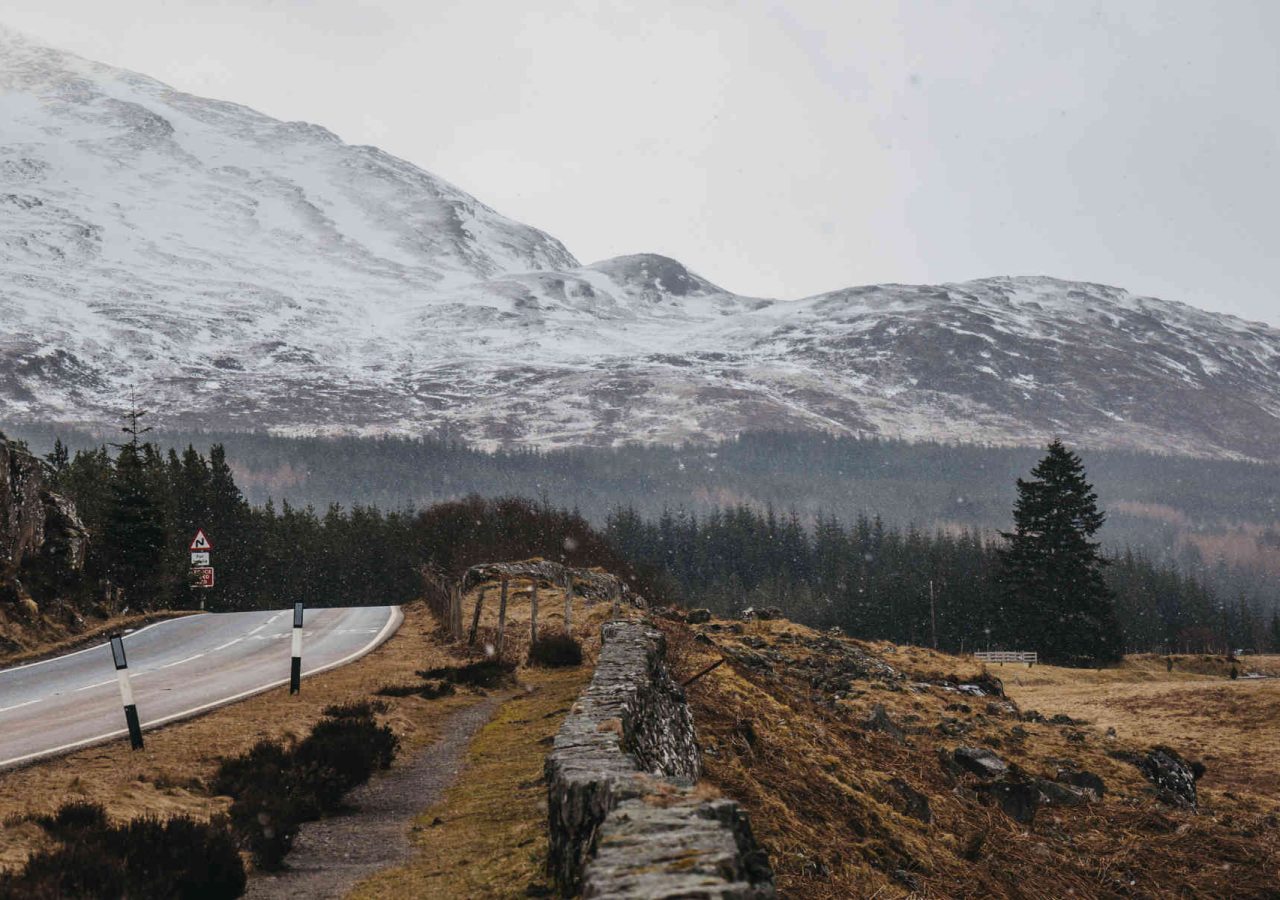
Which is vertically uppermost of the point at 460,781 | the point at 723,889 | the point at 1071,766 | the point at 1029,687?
the point at 723,889

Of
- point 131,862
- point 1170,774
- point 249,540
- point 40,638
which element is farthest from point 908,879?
point 249,540

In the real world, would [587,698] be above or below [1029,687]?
above

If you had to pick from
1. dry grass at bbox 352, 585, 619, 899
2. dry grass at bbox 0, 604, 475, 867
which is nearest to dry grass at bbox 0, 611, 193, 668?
dry grass at bbox 0, 604, 475, 867

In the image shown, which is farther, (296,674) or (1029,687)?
(1029,687)

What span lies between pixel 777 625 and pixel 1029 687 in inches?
778

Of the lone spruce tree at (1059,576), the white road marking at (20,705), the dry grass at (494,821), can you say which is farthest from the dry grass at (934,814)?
the lone spruce tree at (1059,576)

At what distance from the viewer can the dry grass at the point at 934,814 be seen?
9.37 meters

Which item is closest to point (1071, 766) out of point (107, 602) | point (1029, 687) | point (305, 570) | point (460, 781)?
point (460, 781)

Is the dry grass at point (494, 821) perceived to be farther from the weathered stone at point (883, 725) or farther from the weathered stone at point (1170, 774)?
the weathered stone at point (1170, 774)

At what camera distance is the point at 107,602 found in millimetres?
34844

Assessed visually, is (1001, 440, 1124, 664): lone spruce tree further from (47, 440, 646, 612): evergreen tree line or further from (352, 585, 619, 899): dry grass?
(352, 585, 619, 899): dry grass

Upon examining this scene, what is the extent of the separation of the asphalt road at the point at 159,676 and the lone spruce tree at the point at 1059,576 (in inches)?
1888

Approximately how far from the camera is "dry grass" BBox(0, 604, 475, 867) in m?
9.62

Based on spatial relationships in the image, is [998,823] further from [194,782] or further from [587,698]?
[194,782]
